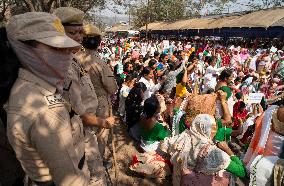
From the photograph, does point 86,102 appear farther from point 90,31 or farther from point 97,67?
point 90,31

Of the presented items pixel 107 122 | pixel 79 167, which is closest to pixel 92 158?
pixel 107 122

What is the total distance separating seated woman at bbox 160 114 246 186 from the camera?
311 centimetres

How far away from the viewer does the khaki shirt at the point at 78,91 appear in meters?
2.15

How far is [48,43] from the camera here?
142 cm

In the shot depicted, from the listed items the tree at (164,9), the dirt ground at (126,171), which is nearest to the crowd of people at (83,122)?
the dirt ground at (126,171)

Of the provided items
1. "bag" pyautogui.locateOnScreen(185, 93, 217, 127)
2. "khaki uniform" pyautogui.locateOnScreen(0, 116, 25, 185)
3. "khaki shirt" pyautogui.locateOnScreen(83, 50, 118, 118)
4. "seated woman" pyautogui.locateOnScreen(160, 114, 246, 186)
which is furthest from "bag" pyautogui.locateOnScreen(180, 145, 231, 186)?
"khaki uniform" pyautogui.locateOnScreen(0, 116, 25, 185)

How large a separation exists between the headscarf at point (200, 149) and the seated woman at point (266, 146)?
29 cm

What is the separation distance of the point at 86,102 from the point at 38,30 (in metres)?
1.24

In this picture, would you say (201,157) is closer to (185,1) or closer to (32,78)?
(32,78)

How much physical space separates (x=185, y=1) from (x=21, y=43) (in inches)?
2519

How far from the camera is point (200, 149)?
3.36 meters

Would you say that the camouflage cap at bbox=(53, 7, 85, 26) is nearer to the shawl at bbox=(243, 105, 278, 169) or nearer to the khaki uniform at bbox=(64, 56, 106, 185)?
the khaki uniform at bbox=(64, 56, 106, 185)

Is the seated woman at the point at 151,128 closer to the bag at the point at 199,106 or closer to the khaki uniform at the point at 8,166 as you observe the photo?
the bag at the point at 199,106

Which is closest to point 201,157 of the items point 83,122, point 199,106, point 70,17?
point 199,106
